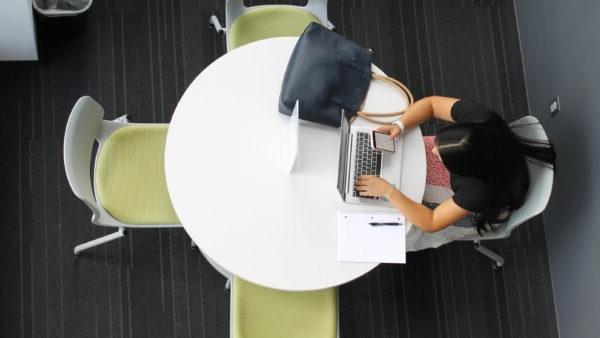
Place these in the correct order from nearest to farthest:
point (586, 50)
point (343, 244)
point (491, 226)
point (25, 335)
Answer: point (343, 244)
point (491, 226)
point (586, 50)
point (25, 335)

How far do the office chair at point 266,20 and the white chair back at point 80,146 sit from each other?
66cm

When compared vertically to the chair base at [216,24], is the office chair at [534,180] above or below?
below

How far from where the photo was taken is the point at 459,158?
1865 mm

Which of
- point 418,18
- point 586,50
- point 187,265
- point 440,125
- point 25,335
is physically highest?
point 418,18

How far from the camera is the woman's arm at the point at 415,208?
2.01 m

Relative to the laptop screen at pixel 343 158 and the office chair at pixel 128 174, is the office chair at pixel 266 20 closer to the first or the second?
the office chair at pixel 128 174

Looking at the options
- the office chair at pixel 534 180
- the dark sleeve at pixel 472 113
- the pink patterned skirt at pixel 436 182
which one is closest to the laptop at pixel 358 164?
the pink patterned skirt at pixel 436 182

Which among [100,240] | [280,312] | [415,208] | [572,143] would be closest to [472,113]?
[415,208]

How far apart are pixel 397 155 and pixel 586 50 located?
1.02 metres

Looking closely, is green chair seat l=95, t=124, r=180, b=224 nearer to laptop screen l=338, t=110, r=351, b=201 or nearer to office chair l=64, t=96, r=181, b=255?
office chair l=64, t=96, r=181, b=255

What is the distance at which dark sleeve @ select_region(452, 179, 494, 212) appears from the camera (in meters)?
1.97

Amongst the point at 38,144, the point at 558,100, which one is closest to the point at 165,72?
the point at 38,144

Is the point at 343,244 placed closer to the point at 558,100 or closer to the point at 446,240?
the point at 446,240

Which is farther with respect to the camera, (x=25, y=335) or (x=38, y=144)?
(x=38, y=144)
